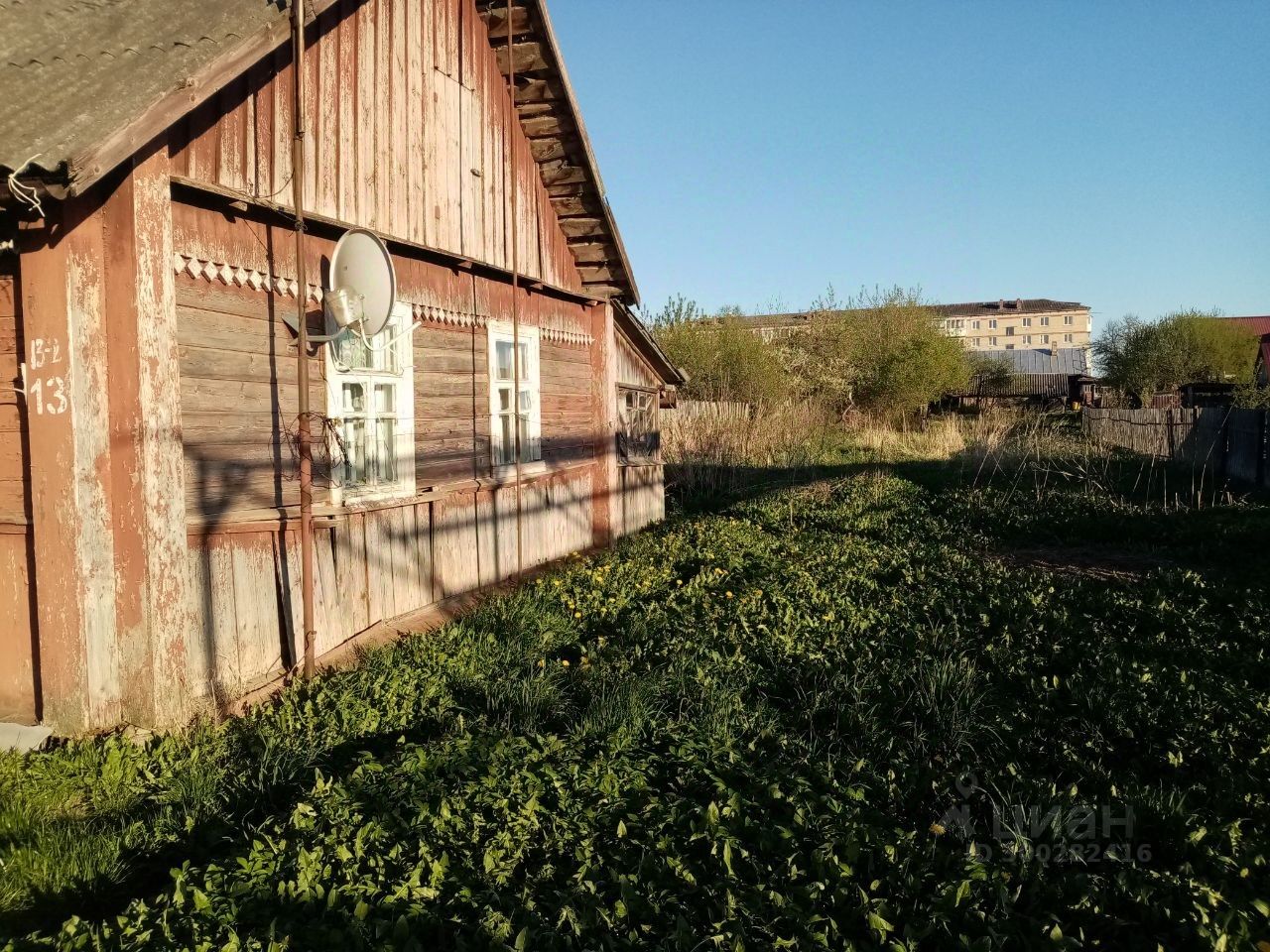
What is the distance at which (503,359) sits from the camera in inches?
344

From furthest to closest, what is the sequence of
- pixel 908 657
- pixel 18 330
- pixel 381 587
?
pixel 381 587 < pixel 908 657 < pixel 18 330

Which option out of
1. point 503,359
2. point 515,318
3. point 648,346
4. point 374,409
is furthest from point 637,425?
point 374,409

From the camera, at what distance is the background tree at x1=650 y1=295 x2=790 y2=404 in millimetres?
28453

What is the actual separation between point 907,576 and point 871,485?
7.59 m

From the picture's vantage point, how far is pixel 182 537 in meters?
4.73

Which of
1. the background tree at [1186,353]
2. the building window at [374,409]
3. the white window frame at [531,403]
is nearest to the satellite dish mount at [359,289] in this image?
the building window at [374,409]

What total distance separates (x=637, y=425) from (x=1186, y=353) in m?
41.3

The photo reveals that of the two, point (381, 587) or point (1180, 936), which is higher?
point (381, 587)

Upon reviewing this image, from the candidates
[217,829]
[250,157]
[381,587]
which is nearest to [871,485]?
[381,587]

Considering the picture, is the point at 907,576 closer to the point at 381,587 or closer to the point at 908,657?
the point at 908,657

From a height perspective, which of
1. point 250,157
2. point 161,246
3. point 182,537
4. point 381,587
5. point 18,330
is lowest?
point 381,587

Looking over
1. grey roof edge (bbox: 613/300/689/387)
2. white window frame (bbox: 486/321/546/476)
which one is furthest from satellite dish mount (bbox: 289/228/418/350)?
grey roof edge (bbox: 613/300/689/387)

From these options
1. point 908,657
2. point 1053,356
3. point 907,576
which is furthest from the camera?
point 1053,356

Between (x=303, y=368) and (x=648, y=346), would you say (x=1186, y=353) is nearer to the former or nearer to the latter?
(x=648, y=346)
